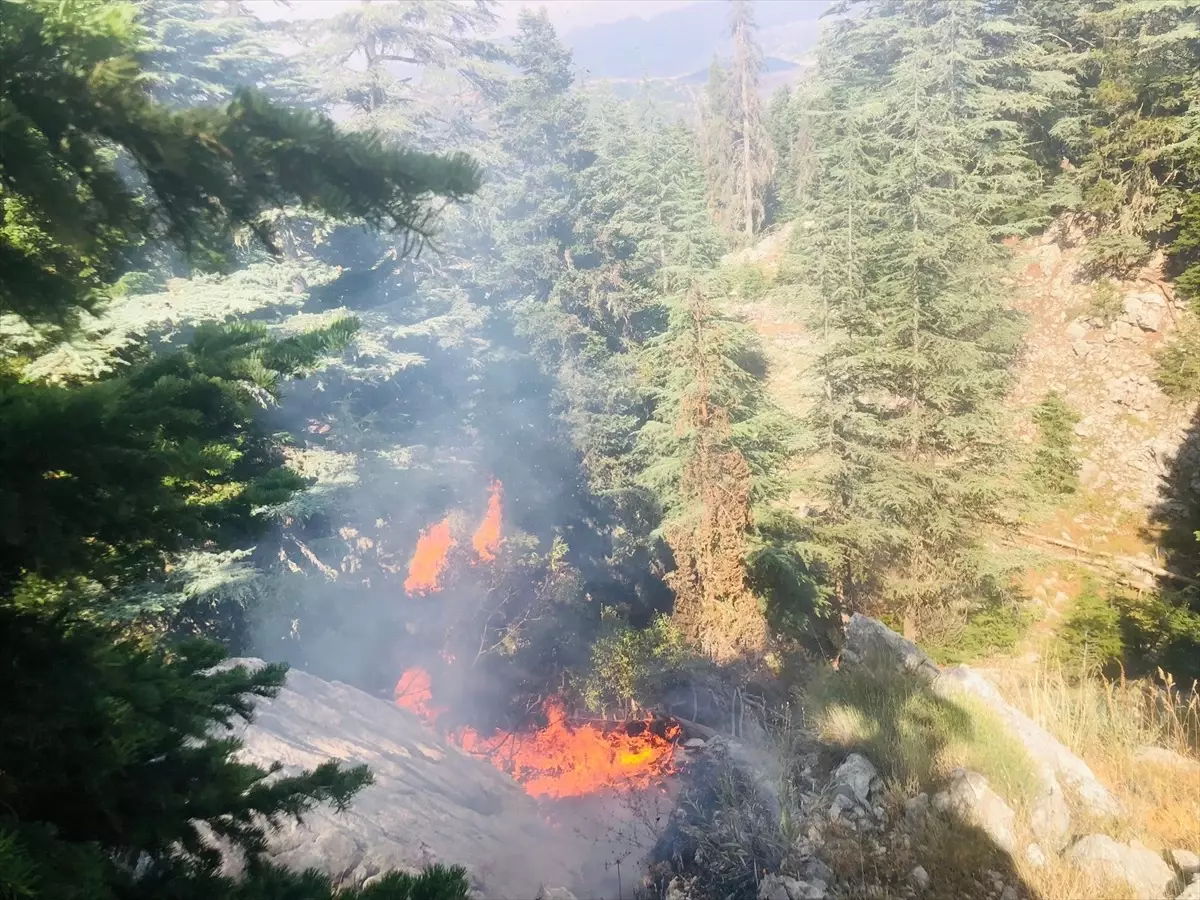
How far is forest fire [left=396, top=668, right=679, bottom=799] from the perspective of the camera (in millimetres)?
13516

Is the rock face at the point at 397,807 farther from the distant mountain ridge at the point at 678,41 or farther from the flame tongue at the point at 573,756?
the distant mountain ridge at the point at 678,41

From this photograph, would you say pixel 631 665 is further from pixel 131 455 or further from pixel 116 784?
pixel 131 455

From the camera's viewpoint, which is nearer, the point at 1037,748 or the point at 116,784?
the point at 116,784

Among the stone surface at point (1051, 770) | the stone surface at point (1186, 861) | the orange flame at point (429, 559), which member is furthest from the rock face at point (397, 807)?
the stone surface at point (1186, 861)

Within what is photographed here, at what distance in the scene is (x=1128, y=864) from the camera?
4.29m

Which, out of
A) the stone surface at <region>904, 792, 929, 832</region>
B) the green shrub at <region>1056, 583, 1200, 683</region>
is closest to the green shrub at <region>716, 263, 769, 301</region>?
the green shrub at <region>1056, 583, 1200, 683</region>

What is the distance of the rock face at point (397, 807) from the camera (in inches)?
331

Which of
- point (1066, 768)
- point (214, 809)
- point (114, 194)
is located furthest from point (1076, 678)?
point (114, 194)

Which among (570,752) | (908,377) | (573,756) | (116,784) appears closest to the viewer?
(116,784)

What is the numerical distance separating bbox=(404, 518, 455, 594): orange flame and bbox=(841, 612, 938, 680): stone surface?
14702 millimetres

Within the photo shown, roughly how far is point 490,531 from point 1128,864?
19.2 m

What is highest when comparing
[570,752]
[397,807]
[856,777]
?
[856,777]

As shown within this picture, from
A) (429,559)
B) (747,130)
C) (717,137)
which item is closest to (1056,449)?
(429,559)

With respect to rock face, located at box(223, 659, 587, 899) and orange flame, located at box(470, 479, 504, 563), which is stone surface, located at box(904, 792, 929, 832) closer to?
rock face, located at box(223, 659, 587, 899)
